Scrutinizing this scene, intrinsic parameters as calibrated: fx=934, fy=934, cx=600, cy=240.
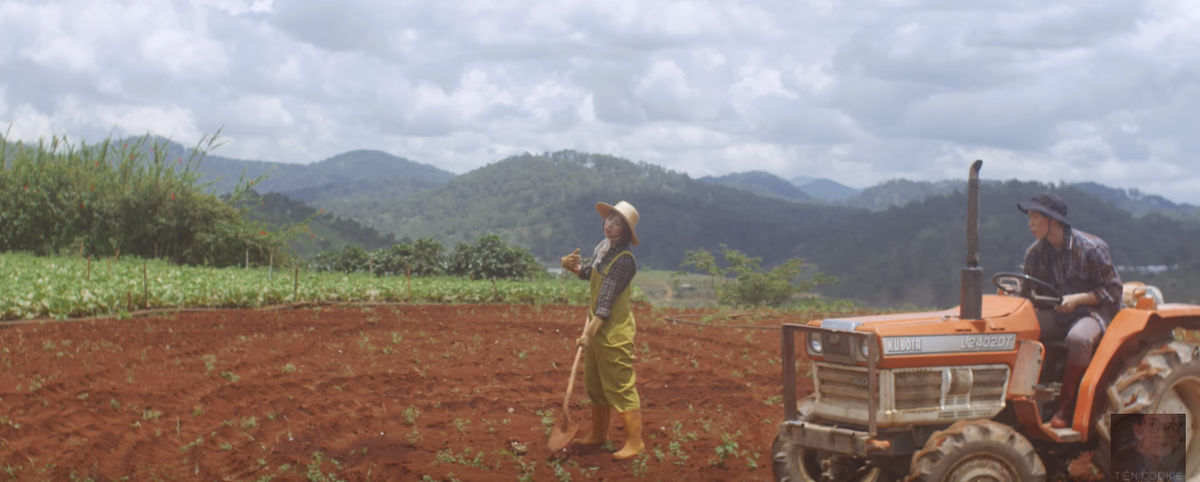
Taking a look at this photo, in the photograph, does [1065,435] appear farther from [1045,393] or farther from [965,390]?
[965,390]

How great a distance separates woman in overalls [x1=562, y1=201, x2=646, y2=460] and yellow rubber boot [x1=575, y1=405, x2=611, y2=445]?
130 millimetres

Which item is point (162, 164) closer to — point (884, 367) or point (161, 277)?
point (161, 277)

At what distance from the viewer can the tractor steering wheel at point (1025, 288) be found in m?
5.66

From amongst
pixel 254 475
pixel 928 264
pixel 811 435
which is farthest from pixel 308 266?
pixel 928 264

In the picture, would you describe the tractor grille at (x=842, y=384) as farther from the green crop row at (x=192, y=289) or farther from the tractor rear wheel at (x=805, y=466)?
the green crop row at (x=192, y=289)

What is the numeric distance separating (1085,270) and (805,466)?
2.12 metres

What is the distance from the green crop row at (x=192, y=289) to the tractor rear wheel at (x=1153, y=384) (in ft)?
39.0

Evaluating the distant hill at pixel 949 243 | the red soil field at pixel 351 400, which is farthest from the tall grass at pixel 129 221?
the distant hill at pixel 949 243

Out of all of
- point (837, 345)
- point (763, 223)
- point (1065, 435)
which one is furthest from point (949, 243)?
point (837, 345)

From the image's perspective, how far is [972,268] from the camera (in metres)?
5.18

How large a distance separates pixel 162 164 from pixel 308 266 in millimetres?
4842

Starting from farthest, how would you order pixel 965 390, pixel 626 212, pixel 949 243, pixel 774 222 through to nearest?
1. pixel 774 222
2. pixel 949 243
3. pixel 626 212
4. pixel 965 390

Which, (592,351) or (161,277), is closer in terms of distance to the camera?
(592,351)

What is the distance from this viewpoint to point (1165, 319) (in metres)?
5.76
